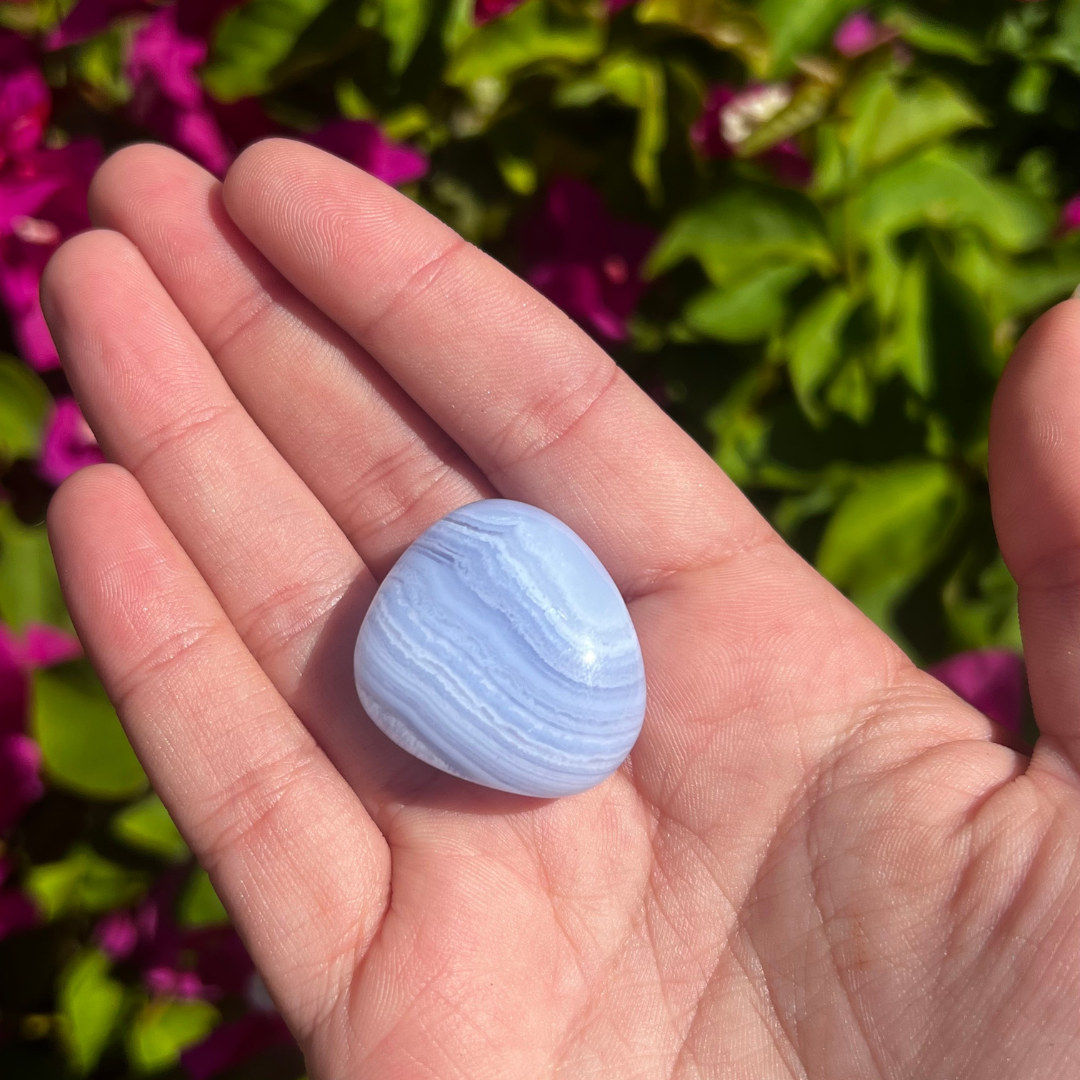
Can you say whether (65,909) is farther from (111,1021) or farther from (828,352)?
(828,352)

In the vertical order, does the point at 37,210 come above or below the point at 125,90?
below

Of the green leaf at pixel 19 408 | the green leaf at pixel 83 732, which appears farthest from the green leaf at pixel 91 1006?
the green leaf at pixel 19 408

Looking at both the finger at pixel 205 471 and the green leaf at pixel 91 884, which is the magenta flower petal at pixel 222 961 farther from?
the finger at pixel 205 471

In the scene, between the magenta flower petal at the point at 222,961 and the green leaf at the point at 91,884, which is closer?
the magenta flower petal at the point at 222,961

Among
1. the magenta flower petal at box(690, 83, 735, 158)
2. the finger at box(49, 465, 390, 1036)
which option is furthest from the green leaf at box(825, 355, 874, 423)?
the finger at box(49, 465, 390, 1036)

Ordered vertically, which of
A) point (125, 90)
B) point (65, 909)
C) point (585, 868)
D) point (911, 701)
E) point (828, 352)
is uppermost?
point (125, 90)

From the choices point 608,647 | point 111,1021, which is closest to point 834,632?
point 608,647

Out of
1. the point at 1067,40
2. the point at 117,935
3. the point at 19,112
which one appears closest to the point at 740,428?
the point at 1067,40
